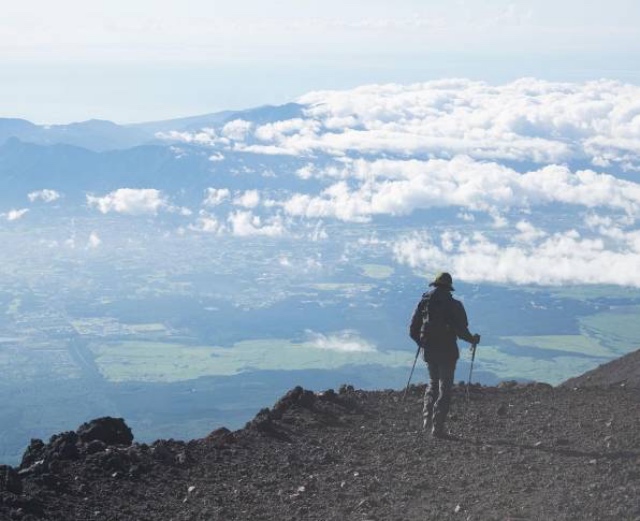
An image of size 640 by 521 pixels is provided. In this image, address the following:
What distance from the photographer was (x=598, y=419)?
1443 cm

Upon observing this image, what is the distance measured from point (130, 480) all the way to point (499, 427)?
17.5 ft

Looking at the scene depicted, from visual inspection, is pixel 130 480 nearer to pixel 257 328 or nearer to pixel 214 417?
pixel 214 417

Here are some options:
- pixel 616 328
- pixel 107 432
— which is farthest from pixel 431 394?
pixel 616 328

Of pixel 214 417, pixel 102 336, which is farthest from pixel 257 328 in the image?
pixel 214 417

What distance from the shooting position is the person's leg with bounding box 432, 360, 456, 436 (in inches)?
529

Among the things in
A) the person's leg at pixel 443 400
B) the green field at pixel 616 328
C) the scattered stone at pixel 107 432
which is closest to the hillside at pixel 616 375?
the person's leg at pixel 443 400

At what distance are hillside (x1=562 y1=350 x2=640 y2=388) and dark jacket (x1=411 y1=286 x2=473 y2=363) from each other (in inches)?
218

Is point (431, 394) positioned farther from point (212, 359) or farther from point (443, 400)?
point (212, 359)

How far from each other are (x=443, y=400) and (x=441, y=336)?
84 centimetres

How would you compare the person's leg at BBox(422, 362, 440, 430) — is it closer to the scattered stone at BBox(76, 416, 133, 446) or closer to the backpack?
the backpack

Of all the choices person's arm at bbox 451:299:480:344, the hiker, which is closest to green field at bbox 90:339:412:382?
the hiker

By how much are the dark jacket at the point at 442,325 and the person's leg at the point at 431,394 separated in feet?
0.58

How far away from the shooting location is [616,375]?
1973 cm

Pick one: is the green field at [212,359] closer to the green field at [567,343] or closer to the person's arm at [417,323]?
the green field at [567,343]
